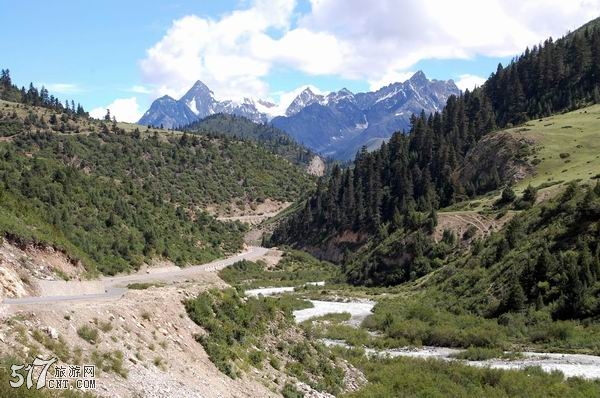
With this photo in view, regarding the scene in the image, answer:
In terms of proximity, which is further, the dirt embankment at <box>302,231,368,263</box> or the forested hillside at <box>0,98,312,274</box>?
the dirt embankment at <box>302,231,368,263</box>

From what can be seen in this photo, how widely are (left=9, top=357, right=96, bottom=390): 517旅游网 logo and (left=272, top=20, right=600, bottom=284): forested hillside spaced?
84.9 metres

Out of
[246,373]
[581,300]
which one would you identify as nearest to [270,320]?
[246,373]

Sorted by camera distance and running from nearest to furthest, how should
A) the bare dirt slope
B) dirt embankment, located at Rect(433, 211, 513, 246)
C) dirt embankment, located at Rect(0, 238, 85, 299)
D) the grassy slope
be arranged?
the bare dirt slope < dirt embankment, located at Rect(0, 238, 85, 299) < dirt embankment, located at Rect(433, 211, 513, 246) < the grassy slope

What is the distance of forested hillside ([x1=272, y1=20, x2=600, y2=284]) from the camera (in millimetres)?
117500

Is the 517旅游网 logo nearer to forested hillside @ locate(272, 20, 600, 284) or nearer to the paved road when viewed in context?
the paved road

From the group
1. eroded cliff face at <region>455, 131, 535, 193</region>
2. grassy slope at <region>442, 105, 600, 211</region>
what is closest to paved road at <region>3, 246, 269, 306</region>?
grassy slope at <region>442, 105, 600, 211</region>

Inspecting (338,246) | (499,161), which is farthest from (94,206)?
(338,246)

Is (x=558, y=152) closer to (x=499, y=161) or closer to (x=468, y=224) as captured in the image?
(x=499, y=161)

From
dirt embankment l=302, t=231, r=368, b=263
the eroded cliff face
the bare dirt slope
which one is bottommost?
dirt embankment l=302, t=231, r=368, b=263

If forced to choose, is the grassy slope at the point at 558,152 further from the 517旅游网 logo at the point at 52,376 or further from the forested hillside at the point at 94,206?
A: the 517旅游网 logo at the point at 52,376

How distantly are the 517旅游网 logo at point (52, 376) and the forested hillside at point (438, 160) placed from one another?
84.9 metres

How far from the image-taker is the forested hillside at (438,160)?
118 m

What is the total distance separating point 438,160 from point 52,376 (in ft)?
405

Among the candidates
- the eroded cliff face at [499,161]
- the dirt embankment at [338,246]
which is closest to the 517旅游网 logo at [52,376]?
the eroded cliff face at [499,161]
